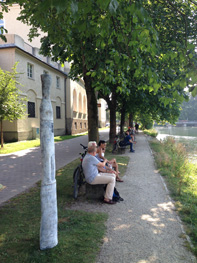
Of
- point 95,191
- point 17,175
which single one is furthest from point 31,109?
point 95,191

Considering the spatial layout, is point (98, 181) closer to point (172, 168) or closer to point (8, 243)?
point (8, 243)

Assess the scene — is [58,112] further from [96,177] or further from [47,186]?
[47,186]

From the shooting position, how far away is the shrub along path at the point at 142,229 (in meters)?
3.03

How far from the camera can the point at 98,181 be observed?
502 centimetres

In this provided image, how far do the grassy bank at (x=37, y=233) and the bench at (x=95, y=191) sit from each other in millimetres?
437

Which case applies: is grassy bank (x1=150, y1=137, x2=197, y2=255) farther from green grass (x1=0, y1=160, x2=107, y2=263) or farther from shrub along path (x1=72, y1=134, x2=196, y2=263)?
green grass (x1=0, y1=160, x2=107, y2=263)

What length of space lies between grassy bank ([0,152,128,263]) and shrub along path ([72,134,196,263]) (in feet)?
0.65

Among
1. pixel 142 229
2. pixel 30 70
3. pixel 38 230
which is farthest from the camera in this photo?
pixel 30 70

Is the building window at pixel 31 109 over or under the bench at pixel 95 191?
over

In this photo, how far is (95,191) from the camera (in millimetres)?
5199

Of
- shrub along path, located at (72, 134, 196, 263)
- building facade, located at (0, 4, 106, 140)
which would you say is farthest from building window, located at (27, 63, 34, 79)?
shrub along path, located at (72, 134, 196, 263)

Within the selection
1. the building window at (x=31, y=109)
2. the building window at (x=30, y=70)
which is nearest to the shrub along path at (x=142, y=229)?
the building window at (x=31, y=109)

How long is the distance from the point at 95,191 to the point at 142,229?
1634 mm

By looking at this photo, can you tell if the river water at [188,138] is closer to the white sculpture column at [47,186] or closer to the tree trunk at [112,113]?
the tree trunk at [112,113]
